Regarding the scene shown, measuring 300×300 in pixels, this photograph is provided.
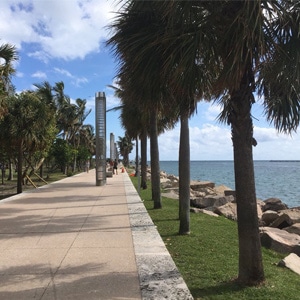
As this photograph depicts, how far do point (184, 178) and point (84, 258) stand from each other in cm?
373

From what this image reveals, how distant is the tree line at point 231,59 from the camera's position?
15.7 ft

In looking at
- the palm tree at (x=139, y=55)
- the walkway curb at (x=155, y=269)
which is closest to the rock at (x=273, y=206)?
the walkway curb at (x=155, y=269)

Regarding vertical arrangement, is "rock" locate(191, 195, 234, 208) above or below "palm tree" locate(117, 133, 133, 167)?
below

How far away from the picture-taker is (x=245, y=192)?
208 inches

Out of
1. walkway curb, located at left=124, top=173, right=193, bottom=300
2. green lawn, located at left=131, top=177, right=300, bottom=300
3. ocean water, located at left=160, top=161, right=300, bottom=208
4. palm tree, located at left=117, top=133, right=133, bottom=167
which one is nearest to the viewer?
walkway curb, located at left=124, top=173, right=193, bottom=300

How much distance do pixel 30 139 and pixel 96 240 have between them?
11.7m

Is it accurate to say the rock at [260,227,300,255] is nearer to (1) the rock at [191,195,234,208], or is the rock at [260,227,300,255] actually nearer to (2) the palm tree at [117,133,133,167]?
(1) the rock at [191,195,234,208]

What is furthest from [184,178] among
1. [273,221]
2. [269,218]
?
[269,218]

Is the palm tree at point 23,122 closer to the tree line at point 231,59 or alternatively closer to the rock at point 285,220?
the rock at point 285,220

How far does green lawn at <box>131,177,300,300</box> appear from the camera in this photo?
16.2 feet

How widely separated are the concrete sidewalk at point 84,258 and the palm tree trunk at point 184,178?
2.68ft

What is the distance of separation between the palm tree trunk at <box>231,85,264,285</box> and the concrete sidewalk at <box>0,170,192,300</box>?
954mm

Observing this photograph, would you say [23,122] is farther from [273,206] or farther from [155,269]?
[155,269]

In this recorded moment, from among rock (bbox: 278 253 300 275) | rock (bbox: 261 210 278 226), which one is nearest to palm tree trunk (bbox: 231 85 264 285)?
rock (bbox: 278 253 300 275)
